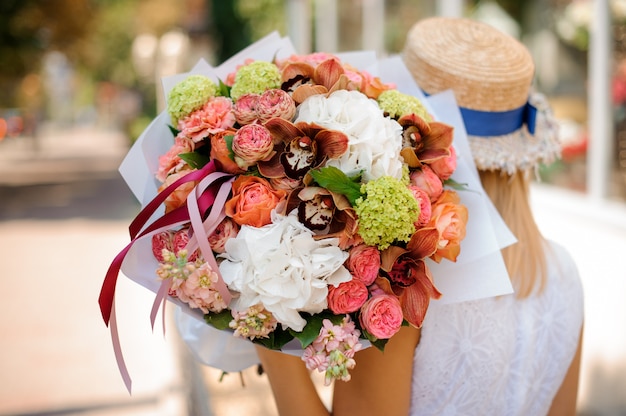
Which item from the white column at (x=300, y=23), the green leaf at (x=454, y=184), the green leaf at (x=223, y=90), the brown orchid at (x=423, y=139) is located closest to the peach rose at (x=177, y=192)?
the green leaf at (x=223, y=90)

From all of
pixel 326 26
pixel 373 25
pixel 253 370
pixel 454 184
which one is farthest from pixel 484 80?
pixel 326 26

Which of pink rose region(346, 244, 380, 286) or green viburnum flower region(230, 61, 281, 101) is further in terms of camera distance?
green viburnum flower region(230, 61, 281, 101)

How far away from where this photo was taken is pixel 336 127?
131 centimetres

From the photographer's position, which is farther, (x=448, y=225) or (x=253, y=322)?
(x=448, y=225)

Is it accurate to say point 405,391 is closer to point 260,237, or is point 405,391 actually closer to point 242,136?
point 260,237

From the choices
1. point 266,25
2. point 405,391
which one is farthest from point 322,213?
point 266,25

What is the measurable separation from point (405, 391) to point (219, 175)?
0.67m

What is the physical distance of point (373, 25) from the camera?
8.55m

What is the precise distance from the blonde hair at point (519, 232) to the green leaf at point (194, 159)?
2.54 feet

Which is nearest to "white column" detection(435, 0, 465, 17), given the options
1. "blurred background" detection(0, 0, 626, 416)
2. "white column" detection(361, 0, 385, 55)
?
"blurred background" detection(0, 0, 626, 416)

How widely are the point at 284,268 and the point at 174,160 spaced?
36cm

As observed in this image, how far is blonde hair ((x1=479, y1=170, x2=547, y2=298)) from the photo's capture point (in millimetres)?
1720

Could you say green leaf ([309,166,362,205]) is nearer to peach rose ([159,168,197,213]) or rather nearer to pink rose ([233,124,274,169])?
pink rose ([233,124,274,169])

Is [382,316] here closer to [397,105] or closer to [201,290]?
[201,290]
